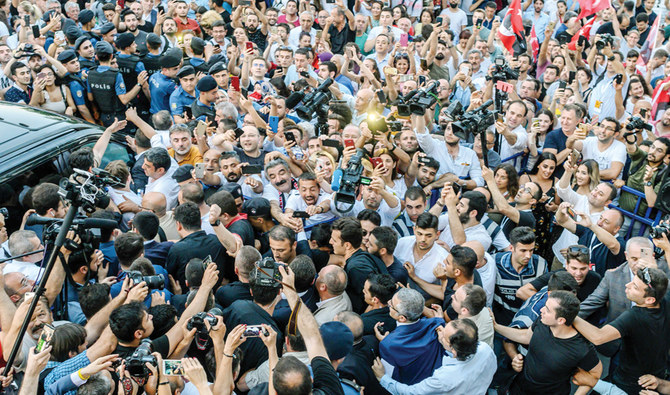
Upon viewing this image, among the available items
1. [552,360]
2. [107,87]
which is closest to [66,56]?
[107,87]

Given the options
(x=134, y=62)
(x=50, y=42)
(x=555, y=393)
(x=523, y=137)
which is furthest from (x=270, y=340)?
(x=50, y=42)

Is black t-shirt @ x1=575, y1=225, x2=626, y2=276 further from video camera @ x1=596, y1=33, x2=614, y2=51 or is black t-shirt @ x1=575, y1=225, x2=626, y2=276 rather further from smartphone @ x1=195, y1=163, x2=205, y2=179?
video camera @ x1=596, y1=33, x2=614, y2=51

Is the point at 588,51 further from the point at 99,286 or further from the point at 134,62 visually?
the point at 99,286

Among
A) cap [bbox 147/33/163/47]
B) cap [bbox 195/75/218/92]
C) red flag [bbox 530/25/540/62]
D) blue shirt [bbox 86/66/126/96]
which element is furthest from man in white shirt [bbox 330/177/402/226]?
red flag [bbox 530/25/540/62]

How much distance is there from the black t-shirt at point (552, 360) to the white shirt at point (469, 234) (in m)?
1.22

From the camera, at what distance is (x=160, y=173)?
248 inches

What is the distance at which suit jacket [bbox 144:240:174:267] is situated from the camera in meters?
5.17

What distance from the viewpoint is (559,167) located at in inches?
296

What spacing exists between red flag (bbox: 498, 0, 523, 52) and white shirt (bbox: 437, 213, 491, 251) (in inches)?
208

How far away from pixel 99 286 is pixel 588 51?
9.08 metres

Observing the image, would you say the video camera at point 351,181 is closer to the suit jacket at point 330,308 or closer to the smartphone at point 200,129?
the suit jacket at point 330,308

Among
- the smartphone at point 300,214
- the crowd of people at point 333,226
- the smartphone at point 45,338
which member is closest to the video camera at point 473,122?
the crowd of people at point 333,226

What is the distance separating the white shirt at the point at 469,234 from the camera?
5.69 meters

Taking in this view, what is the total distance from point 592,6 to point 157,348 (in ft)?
33.3
